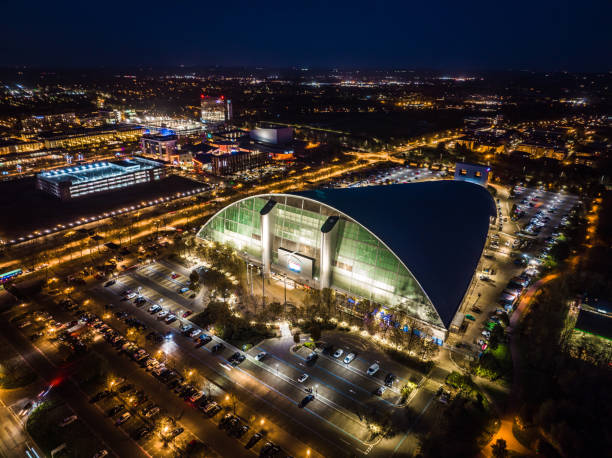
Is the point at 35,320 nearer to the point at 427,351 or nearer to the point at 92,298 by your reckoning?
the point at 92,298

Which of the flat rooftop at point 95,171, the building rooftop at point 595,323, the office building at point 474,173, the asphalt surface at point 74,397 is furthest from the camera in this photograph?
the office building at point 474,173

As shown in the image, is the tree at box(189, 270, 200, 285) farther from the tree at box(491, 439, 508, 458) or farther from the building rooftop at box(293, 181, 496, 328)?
the tree at box(491, 439, 508, 458)

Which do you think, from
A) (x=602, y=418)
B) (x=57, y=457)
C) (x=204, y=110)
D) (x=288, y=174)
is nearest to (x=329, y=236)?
(x=602, y=418)

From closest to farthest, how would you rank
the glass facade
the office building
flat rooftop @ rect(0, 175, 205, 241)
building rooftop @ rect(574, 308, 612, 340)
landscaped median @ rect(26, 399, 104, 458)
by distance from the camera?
landscaped median @ rect(26, 399, 104, 458), building rooftop @ rect(574, 308, 612, 340), the glass facade, flat rooftop @ rect(0, 175, 205, 241), the office building

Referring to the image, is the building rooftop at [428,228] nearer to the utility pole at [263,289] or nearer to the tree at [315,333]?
the tree at [315,333]

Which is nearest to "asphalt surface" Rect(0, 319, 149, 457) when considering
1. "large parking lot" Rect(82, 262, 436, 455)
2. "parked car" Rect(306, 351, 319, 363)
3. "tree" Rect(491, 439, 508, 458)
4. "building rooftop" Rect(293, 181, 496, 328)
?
"large parking lot" Rect(82, 262, 436, 455)

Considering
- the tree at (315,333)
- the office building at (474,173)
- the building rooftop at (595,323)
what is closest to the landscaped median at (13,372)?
the tree at (315,333)
